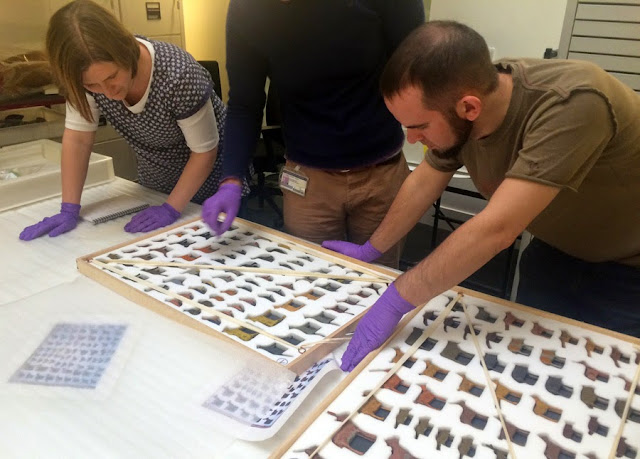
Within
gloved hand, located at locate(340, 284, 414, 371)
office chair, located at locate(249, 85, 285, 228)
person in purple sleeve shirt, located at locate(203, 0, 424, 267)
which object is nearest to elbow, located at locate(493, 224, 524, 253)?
gloved hand, located at locate(340, 284, 414, 371)

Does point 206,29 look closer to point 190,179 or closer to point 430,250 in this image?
point 430,250

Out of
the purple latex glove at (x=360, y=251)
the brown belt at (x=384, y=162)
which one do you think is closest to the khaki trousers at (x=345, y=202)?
the brown belt at (x=384, y=162)

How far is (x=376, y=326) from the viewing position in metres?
0.93

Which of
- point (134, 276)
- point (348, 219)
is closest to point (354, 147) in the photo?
point (348, 219)

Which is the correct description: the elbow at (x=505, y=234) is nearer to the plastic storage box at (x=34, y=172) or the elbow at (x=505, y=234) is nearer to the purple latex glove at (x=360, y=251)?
the purple latex glove at (x=360, y=251)

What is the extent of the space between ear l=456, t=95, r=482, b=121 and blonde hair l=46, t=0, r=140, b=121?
0.80 meters

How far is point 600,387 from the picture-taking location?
0.83 meters

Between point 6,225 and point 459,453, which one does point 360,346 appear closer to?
point 459,453

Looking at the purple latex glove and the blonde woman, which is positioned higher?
the blonde woman

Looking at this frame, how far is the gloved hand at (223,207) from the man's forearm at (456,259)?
22.2 inches

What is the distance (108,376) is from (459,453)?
597 mm

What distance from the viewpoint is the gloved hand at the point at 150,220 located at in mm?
1439

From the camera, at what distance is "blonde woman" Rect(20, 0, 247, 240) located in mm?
1190

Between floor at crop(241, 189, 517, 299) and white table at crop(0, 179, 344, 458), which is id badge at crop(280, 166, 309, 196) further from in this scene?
floor at crop(241, 189, 517, 299)
